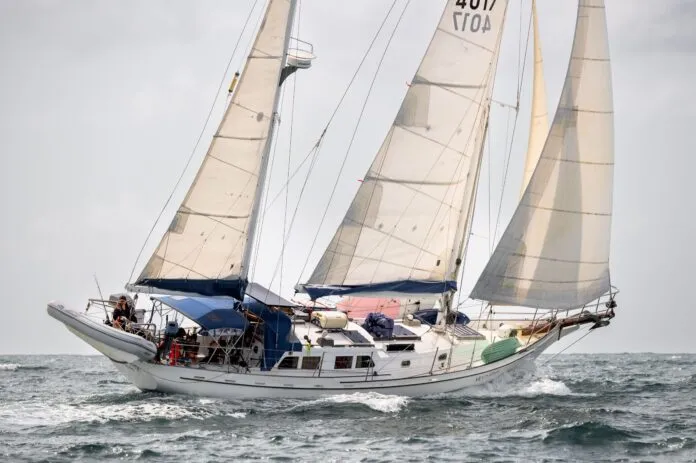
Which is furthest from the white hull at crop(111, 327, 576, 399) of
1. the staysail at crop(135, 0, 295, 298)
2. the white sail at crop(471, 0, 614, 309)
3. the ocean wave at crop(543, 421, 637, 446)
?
the ocean wave at crop(543, 421, 637, 446)

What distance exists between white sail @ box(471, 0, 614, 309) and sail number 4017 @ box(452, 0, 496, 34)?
295 centimetres

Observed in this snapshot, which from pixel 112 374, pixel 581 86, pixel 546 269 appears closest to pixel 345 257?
pixel 546 269

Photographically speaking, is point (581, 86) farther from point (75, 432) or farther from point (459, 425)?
point (75, 432)

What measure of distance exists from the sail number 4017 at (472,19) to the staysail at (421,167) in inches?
1.3

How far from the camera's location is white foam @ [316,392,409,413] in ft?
105

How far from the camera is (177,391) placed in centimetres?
3275

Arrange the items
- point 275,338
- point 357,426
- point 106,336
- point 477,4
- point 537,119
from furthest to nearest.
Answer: point 537,119 → point 477,4 → point 275,338 → point 106,336 → point 357,426

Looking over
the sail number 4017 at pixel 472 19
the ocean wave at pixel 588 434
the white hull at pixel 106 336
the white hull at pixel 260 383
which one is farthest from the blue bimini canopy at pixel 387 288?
the ocean wave at pixel 588 434

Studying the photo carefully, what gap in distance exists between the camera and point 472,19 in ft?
120

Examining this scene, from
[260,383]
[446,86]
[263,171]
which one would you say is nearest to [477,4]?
[446,86]

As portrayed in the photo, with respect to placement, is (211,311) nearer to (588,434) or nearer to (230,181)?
(230,181)

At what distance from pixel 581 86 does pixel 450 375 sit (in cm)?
1014

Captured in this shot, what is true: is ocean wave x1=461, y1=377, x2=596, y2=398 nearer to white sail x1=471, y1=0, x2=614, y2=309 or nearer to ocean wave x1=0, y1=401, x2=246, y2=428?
white sail x1=471, y1=0, x2=614, y2=309

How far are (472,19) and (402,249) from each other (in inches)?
305
